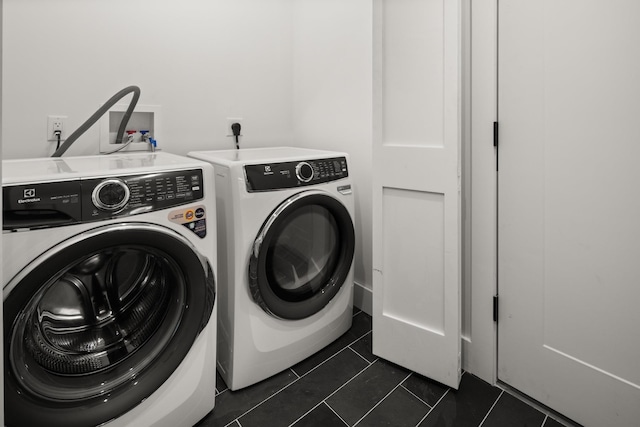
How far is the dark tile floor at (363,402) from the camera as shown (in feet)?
4.32

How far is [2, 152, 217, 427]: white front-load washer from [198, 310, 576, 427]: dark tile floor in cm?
17

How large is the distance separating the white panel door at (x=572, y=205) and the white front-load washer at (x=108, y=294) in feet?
3.69

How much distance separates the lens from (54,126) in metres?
1.64

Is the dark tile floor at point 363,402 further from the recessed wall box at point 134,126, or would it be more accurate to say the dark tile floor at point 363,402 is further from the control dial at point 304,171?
the recessed wall box at point 134,126

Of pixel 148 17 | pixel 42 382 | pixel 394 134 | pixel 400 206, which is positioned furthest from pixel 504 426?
pixel 148 17

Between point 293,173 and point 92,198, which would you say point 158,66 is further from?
point 92,198

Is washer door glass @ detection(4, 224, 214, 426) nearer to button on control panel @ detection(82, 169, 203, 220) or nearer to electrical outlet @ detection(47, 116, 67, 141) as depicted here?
button on control panel @ detection(82, 169, 203, 220)

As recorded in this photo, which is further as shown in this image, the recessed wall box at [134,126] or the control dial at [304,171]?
the recessed wall box at [134,126]

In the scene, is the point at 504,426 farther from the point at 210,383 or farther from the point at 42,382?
the point at 42,382

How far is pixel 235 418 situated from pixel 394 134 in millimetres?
1261

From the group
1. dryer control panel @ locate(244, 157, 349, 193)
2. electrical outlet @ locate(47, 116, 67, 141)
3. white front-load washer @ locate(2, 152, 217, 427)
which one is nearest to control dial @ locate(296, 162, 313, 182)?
dryer control panel @ locate(244, 157, 349, 193)

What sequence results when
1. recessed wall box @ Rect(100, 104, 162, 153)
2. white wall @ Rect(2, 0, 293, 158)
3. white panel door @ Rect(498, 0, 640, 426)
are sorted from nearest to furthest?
1. white panel door @ Rect(498, 0, 640, 426)
2. white wall @ Rect(2, 0, 293, 158)
3. recessed wall box @ Rect(100, 104, 162, 153)

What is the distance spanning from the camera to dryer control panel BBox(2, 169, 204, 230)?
0.90m

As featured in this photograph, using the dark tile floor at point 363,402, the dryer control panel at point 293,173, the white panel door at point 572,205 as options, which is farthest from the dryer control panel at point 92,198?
the white panel door at point 572,205
